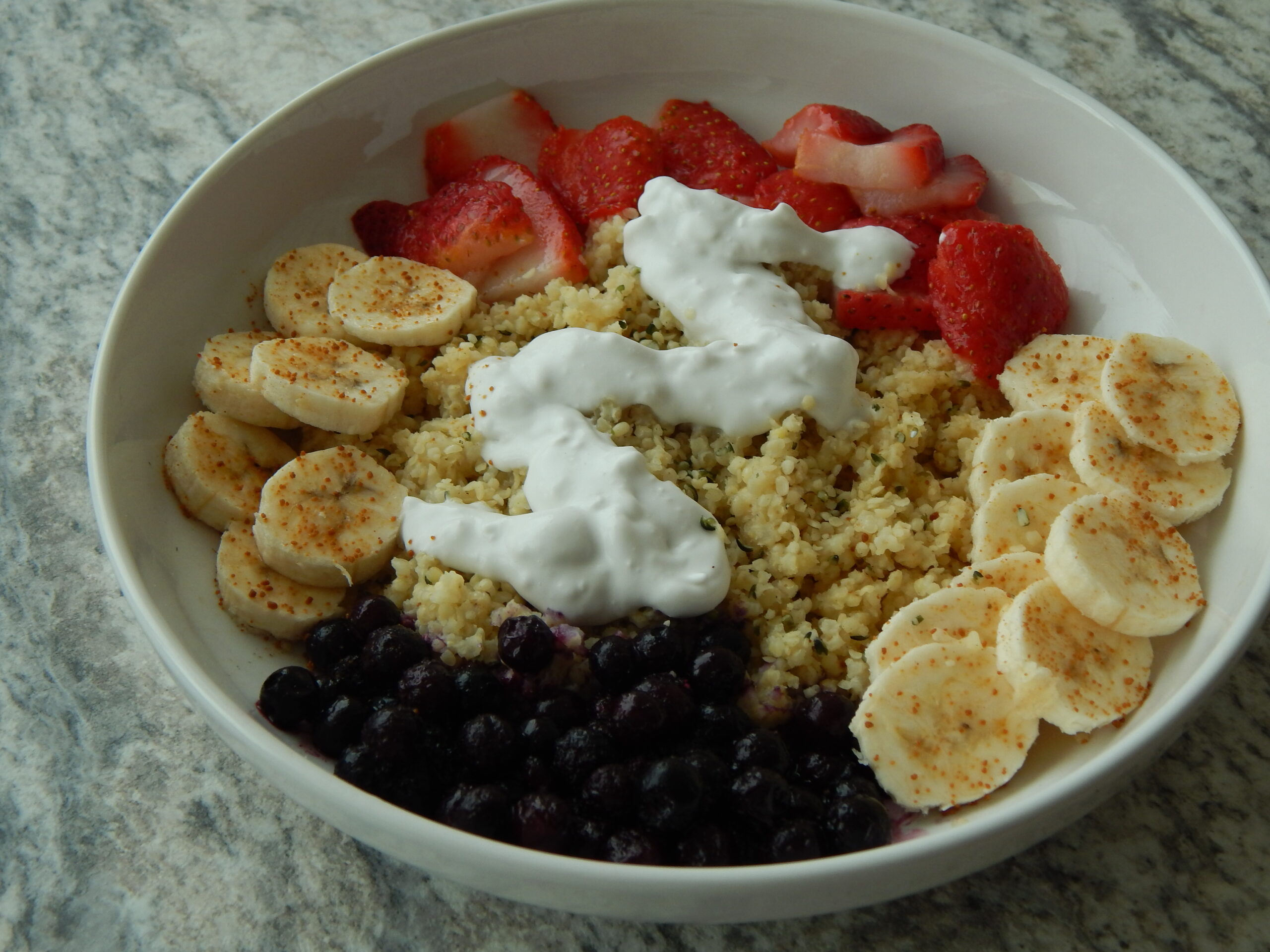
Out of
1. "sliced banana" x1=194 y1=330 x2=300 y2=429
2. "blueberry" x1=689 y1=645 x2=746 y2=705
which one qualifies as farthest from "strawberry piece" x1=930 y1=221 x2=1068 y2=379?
"sliced banana" x1=194 y1=330 x2=300 y2=429

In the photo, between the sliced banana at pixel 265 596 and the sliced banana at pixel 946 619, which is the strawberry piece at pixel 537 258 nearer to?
the sliced banana at pixel 265 596

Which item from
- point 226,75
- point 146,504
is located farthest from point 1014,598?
point 226,75

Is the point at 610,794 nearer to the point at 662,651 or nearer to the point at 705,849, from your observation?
the point at 705,849

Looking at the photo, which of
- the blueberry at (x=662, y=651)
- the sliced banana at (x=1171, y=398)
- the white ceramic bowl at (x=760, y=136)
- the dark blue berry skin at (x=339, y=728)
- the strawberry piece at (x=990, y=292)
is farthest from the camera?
the strawberry piece at (x=990, y=292)

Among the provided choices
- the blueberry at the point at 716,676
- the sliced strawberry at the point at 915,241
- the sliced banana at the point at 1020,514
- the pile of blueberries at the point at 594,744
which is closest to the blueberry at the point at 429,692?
the pile of blueberries at the point at 594,744

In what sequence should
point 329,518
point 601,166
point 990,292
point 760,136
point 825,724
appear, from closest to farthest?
point 825,724
point 329,518
point 990,292
point 601,166
point 760,136


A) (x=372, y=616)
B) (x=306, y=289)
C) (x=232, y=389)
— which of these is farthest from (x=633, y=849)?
(x=306, y=289)

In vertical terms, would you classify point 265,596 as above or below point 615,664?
below

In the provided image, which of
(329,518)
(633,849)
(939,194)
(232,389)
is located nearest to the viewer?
(633,849)
